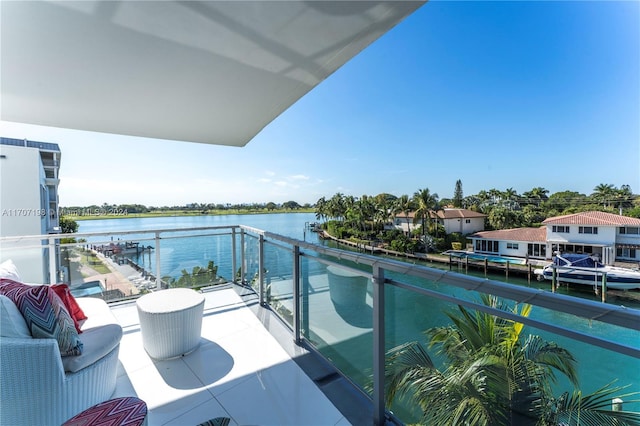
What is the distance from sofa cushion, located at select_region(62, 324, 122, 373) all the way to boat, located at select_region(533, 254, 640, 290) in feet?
95.3

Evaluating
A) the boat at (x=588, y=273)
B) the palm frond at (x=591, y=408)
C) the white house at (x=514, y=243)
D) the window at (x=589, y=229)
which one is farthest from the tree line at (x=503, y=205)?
the palm frond at (x=591, y=408)

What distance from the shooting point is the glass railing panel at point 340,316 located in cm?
162

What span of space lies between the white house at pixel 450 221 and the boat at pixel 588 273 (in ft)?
40.1

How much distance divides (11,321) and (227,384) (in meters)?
1.25

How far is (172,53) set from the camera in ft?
6.52

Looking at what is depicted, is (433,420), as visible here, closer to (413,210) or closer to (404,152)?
(413,210)

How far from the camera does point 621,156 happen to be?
37.2 m

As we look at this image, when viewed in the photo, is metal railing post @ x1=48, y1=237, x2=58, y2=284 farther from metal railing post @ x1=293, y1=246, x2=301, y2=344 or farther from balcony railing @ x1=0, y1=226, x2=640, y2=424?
metal railing post @ x1=293, y1=246, x2=301, y2=344

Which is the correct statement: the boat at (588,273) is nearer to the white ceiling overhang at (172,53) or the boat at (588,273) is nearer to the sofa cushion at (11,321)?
the white ceiling overhang at (172,53)

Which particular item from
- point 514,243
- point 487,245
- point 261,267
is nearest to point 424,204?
point 487,245

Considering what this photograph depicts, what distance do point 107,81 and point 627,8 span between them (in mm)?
27634

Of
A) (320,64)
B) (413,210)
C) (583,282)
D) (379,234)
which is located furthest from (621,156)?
(320,64)

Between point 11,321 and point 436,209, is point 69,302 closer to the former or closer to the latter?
point 11,321

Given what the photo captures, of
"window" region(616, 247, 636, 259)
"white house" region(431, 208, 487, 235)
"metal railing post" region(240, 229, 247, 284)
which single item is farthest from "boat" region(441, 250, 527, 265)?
"metal railing post" region(240, 229, 247, 284)
